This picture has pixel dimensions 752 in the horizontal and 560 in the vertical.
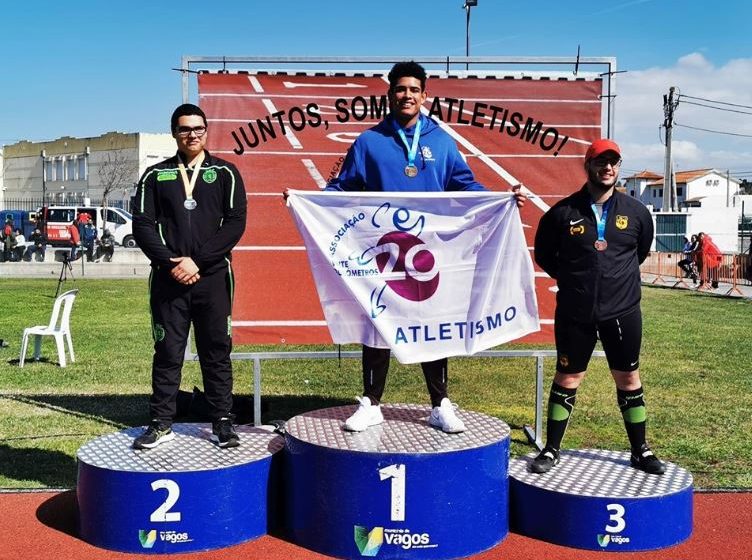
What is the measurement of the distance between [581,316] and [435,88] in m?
2.68

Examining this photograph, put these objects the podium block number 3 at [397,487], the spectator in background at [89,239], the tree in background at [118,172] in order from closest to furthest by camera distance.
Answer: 1. the podium block number 3 at [397,487]
2. the spectator in background at [89,239]
3. the tree in background at [118,172]

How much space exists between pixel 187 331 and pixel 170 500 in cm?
100

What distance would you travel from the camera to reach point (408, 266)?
5215mm

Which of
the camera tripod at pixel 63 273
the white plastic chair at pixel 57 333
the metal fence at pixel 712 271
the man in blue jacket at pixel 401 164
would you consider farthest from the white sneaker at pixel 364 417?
the metal fence at pixel 712 271

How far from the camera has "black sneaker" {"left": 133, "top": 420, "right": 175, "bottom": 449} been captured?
16.2 feet

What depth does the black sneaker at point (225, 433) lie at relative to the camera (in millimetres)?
4969

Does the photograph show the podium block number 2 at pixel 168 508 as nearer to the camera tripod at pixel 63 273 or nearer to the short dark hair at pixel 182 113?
the short dark hair at pixel 182 113

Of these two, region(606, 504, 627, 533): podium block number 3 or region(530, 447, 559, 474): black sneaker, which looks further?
region(530, 447, 559, 474): black sneaker

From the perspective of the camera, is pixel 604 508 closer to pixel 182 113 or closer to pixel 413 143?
pixel 413 143

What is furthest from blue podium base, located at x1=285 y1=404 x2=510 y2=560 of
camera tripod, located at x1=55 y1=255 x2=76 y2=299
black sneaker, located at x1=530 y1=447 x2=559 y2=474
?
camera tripod, located at x1=55 y1=255 x2=76 y2=299

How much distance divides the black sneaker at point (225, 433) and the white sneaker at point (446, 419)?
1.15 meters

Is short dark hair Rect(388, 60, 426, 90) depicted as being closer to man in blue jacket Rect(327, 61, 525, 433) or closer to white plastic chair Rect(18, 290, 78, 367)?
man in blue jacket Rect(327, 61, 525, 433)

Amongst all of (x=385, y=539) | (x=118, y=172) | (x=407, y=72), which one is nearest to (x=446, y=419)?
(x=385, y=539)

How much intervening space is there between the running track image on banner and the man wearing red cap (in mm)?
1913
